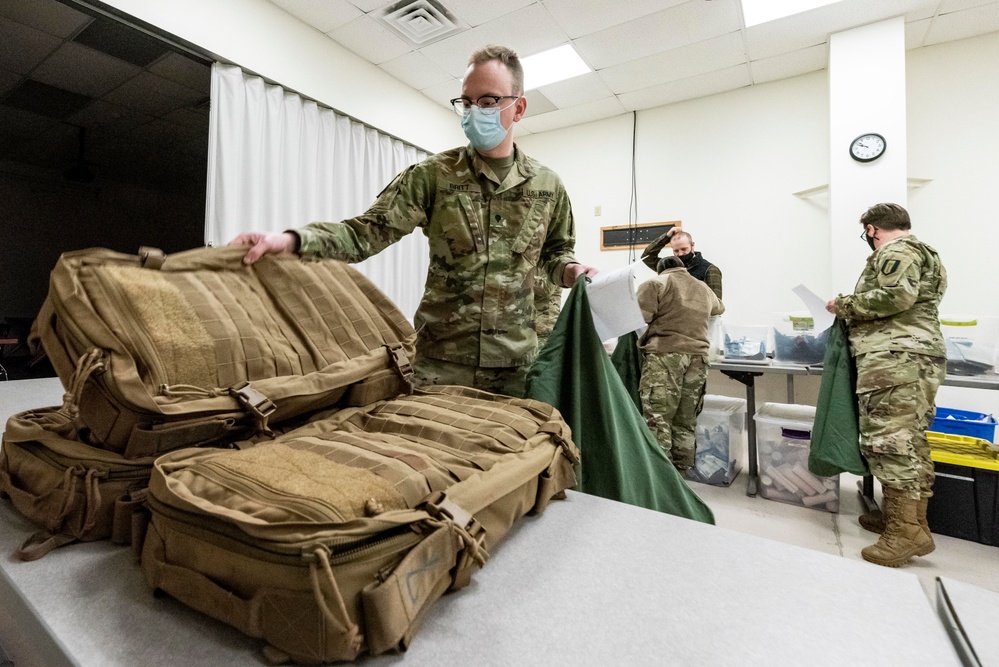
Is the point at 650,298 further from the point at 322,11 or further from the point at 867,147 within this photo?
the point at 322,11

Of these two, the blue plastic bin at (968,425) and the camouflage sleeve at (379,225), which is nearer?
the camouflage sleeve at (379,225)

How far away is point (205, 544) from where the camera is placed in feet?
1.44

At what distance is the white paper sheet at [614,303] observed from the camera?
3.05ft

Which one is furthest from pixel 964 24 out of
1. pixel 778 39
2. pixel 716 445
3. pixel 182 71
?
pixel 182 71

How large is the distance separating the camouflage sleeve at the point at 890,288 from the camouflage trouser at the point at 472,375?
1829 millimetres

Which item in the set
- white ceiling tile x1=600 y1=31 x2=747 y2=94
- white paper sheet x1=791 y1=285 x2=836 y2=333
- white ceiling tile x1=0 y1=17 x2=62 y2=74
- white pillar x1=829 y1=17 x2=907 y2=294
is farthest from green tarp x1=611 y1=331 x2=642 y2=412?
white ceiling tile x1=0 y1=17 x2=62 y2=74

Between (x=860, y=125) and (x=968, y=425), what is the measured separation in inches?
78.8

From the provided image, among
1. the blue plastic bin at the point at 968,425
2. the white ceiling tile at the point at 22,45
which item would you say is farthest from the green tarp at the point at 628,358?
the white ceiling tile at the point at 22,45

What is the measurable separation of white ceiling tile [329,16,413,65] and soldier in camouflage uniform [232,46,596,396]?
2.44m

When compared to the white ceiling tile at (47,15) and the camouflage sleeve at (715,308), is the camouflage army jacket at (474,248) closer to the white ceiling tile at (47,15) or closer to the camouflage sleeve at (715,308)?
the camouflage sleeve at (715,308)

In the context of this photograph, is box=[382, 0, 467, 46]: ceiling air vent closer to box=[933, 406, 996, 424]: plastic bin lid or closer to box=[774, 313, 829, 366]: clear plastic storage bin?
box=[774, 313, 829, 366]: clear plastic storage bin

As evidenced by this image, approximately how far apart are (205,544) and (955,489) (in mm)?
3044

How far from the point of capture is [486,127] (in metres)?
1.20

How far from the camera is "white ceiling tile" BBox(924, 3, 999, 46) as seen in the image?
302 cm
